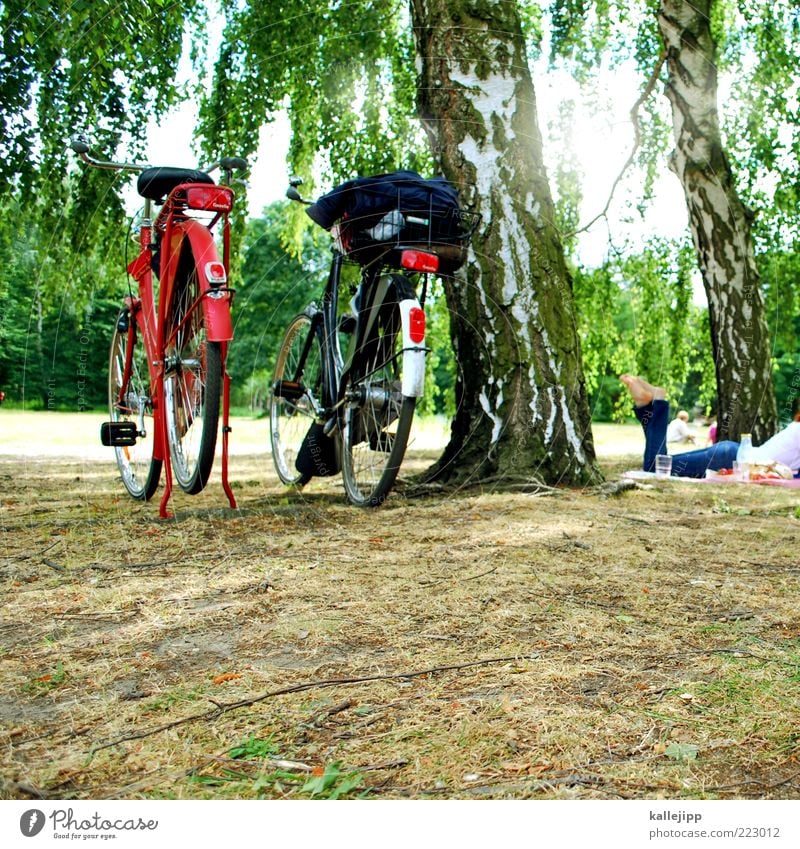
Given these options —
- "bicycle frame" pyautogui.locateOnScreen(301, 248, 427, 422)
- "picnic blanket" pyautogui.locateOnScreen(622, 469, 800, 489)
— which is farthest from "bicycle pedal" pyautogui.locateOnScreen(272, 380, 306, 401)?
"picnic blanket" pyautogui.locateOnScreen(622, 469, 800, 489)

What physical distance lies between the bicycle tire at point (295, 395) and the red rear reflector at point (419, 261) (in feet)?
2.07

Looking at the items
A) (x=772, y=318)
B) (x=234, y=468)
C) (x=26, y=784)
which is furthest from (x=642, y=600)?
(x=772, y=318)

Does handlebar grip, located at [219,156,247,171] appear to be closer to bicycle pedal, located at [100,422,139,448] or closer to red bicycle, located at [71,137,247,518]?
red bicycle, located at [71,137,247,518]

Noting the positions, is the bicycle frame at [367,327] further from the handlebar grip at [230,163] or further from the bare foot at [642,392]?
the bare foot at [642,392]

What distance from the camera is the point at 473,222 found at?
165 inches

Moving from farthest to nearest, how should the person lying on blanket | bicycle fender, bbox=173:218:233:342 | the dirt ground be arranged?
the person lying on blanket → bicycle fender, bbox=173:218:233:342 → the dirt ground

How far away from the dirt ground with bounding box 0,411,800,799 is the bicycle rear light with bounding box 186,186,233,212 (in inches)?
44.7

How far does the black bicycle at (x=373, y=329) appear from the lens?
136 inches

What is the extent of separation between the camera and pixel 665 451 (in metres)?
5.99

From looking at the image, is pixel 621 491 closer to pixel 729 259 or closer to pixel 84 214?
pixel 84 214

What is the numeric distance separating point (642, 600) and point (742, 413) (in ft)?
16.1

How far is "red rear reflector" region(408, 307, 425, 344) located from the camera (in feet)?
10.8

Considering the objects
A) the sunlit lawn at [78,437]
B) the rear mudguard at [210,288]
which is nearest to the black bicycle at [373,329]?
the sunlit lawn at [78,437]

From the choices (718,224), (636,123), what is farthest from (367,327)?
(636,123)
